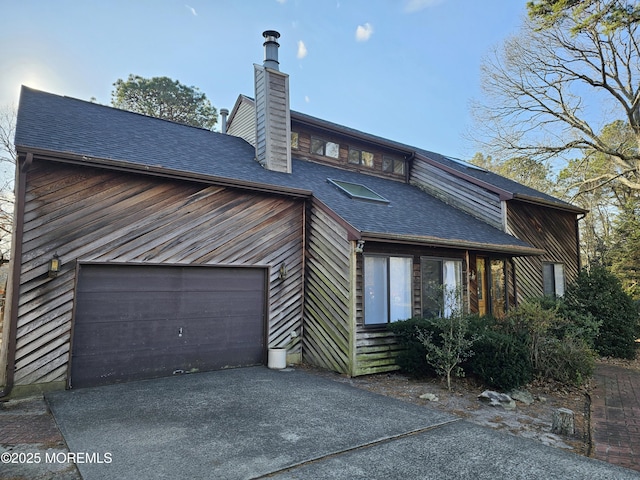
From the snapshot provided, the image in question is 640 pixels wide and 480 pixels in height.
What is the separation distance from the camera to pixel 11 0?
8734mm

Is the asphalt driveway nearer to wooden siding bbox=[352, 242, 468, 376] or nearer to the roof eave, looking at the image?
wooden siding bbox=[352, 242, 468, 376]

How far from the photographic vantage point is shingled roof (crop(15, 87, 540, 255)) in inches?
239

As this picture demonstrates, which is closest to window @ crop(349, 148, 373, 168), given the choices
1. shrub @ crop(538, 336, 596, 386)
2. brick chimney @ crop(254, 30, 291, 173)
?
brick chimney @ crop(254, 30, 291, 173)

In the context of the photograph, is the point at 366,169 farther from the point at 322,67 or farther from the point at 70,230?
the point at 70,230

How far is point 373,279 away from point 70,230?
5083 mm

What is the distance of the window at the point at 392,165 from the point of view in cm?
1248

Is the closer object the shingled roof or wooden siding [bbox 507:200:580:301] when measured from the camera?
the shingled roof

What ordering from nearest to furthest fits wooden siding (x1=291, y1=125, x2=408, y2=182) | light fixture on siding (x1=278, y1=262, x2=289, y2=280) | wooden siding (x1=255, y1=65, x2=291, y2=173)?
light fixture on siding (x1=278, y1=262, x2=289, y2=280), wooden siding (x1=255, y1=65, x2=291, y2=173), wooden siding (x1=291, y1=125, x2=408, y2=182)

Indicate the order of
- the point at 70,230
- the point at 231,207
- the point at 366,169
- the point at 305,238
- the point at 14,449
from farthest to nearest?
the point at 366,169, the point at 305,238, the point at 231,207, the point at 70,230, the point at 14,449

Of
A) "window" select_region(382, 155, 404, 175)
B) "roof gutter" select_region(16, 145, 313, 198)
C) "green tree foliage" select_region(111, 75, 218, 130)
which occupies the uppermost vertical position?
"green tree foliage" select_region(111, 75, 218, 130)

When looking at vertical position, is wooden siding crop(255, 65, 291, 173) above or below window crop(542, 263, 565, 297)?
above

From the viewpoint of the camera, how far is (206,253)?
22.4ft

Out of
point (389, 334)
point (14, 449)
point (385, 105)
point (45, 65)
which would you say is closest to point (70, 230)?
point (14, 449)

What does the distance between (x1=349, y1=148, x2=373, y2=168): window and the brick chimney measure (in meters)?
2.71
